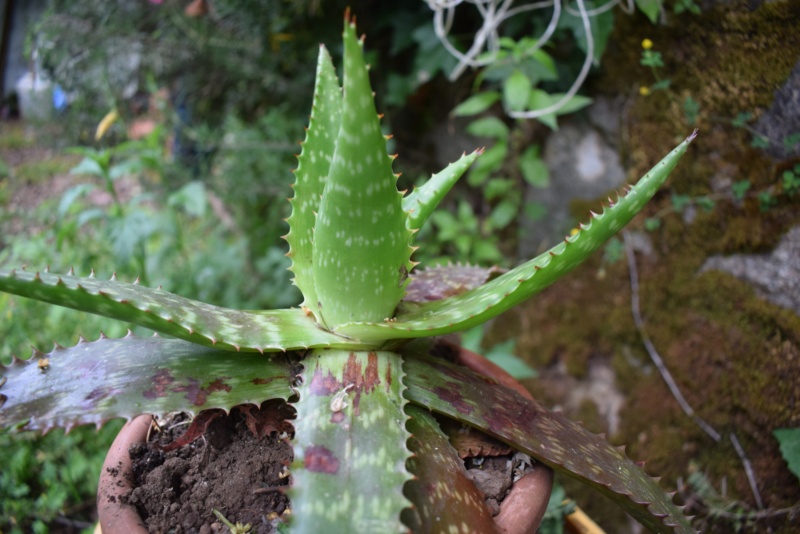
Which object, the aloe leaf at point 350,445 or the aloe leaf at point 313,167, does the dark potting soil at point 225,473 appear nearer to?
the aloe leaf at point 350,445

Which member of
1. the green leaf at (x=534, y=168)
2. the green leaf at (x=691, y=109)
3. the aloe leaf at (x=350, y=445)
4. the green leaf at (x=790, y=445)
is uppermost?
the green leaf at (x=691, y=109)

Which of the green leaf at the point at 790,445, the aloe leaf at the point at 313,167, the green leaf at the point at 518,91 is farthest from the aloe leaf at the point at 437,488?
the green leaf at the point at 518,91

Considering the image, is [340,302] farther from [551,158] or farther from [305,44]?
[305,44]

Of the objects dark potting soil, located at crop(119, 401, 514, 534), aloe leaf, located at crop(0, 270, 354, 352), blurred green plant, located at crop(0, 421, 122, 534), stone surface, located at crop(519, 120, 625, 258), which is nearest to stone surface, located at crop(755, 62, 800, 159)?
stone surface, located at crop(519, 120, 625, 258)

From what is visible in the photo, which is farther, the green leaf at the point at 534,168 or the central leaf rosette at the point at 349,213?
the green leaf at the point at 534,168

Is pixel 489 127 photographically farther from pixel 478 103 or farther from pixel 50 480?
pixel 50 480
